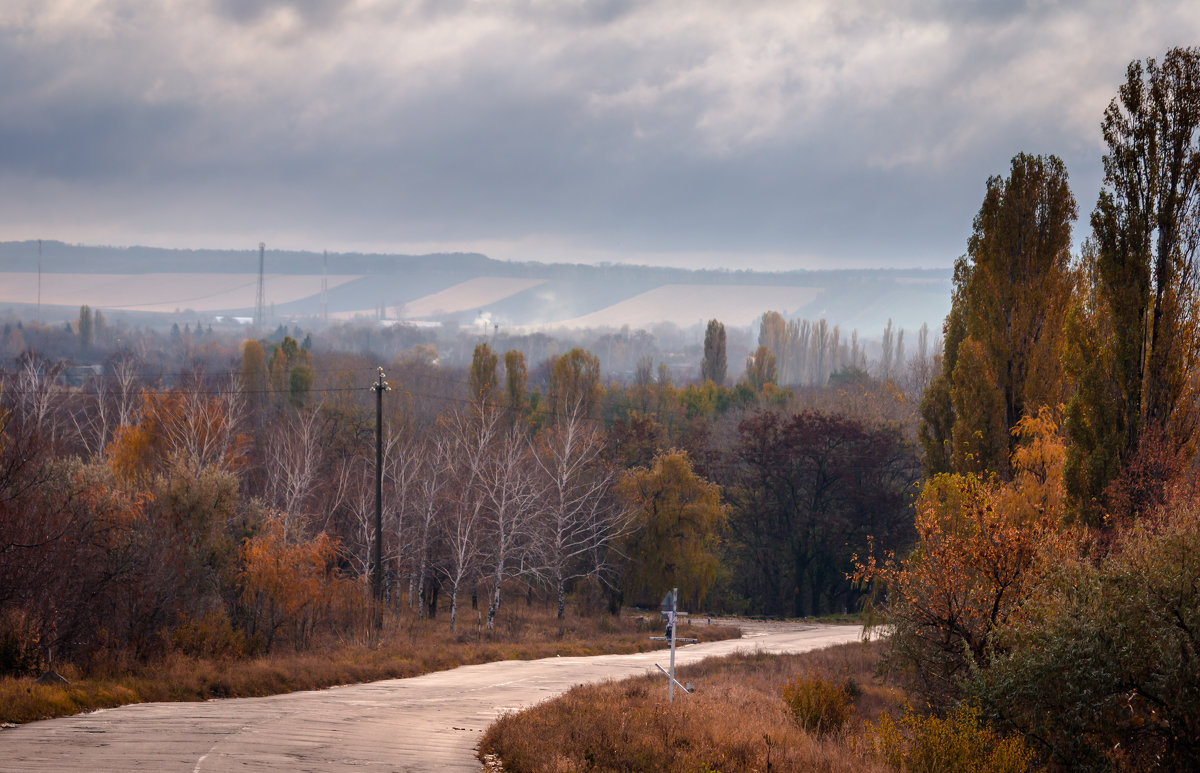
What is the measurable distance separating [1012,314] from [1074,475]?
984 centimetres

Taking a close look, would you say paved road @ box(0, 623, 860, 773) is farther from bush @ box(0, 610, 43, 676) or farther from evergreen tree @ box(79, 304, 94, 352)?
evergreen tree @ box(79, 304, 94, 352)

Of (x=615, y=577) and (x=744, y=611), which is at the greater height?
(x=615, y=577)

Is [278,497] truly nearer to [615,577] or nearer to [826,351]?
[615,577]

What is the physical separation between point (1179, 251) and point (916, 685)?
36.4 ft

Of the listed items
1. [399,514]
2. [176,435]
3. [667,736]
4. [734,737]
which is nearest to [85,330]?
[176,435]

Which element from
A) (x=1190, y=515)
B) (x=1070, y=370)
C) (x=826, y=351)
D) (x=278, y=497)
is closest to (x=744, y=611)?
(x=278, y=497)

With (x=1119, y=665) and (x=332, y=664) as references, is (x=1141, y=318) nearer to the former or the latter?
(x=1119, y=665)

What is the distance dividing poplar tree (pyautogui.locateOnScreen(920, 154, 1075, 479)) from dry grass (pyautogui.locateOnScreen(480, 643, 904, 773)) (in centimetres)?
1101

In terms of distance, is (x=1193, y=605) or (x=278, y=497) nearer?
(x=1193, y=605)

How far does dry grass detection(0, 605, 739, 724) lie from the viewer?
17.0 meters

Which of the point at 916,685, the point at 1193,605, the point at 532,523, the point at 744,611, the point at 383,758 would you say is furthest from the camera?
the point at 744,611

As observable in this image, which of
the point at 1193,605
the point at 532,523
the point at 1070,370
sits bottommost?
the point at 532,523

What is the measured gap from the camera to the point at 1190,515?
46.6 ft

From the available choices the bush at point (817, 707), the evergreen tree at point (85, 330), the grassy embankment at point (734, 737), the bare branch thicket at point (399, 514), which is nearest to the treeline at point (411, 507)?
the bare branch thicket at point (399, 514)
